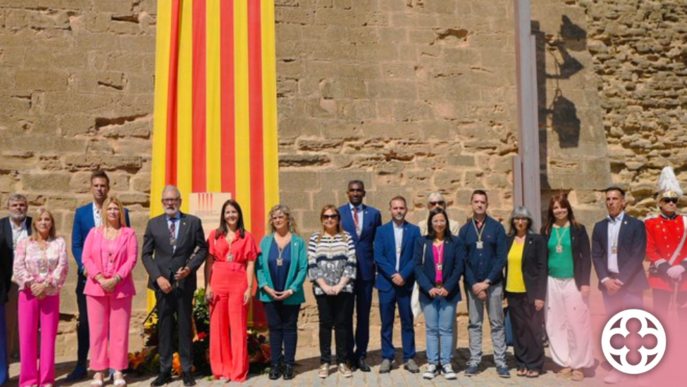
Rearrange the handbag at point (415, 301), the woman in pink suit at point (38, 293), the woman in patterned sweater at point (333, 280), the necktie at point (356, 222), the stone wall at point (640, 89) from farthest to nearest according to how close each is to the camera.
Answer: the stone wall at point (640, 89), the necktie at point (356, 222), the handbag at point (415, 301), the woman in patterned sweater at point (333, 280), the woman in pink suit at point (38, 293)

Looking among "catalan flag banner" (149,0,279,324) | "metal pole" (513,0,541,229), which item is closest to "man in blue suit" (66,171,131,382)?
Answer: "catalan flag banner" (149,0,279,324)

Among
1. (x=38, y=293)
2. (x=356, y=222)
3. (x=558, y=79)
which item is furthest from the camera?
(x=558, y=79)

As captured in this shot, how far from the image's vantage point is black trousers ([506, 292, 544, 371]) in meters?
5.65

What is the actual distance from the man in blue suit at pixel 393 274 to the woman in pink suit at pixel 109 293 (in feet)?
7.01

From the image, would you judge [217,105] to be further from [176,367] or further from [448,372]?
[448,372]

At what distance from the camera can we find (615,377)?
5.45 m

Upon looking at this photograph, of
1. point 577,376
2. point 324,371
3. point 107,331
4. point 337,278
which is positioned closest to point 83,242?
point 107,331

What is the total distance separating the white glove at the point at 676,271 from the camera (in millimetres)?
5602

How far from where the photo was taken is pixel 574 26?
8.76 metres

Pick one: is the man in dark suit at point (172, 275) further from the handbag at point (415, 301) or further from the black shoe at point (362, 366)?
the handbag at point (415, 301)

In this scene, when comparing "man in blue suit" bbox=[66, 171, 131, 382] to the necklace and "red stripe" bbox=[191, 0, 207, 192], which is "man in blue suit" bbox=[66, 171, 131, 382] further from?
the necklace

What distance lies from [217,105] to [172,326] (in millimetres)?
2892

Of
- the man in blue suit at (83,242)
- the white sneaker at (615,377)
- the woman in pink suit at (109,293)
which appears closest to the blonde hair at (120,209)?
the woman in pink suit at (109,293)

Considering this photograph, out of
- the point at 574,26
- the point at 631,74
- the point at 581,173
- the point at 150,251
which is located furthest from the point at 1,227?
the point at 631,74
